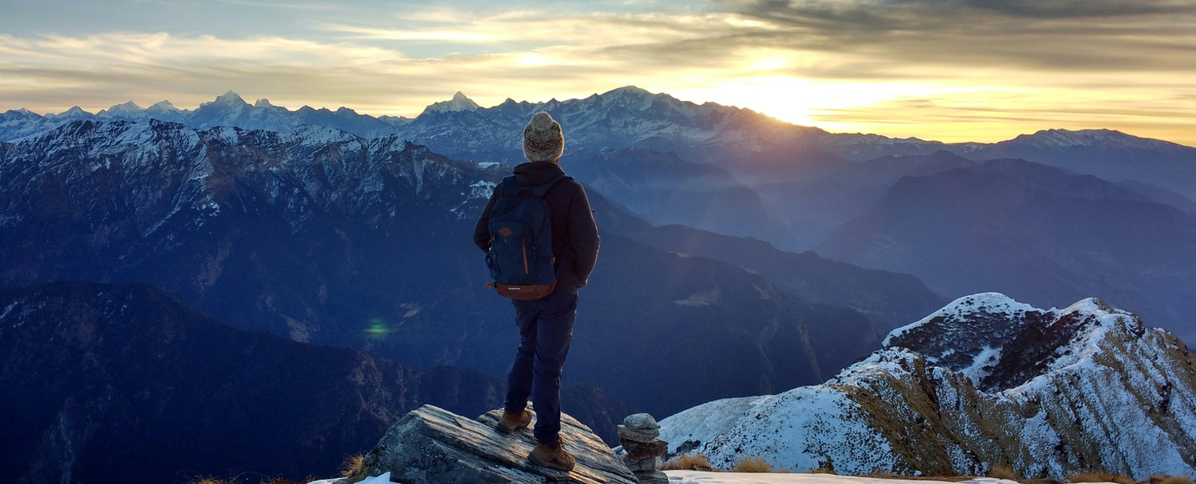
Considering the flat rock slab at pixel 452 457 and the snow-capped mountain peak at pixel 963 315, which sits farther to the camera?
the snow-capped mountain peak at pixel 963 315

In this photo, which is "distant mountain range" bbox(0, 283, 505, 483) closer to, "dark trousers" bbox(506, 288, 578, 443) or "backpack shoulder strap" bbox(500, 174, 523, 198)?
"dark trousers" bbox(506, 288, 578, 443)

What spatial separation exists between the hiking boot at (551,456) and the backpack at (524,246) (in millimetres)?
2343

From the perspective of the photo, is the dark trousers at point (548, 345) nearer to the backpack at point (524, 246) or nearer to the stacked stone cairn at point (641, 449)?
the backpack at point (524, 246)

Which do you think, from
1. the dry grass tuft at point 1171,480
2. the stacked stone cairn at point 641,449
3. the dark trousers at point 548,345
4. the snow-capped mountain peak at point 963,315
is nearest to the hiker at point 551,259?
the dark trousers at point 548,345

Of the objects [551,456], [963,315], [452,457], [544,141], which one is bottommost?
[963,315]

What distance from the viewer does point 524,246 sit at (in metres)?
9.09

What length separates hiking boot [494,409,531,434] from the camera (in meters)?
10.9

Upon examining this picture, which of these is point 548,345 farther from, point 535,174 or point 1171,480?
point 1171,480

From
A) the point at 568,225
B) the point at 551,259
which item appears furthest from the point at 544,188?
the point at 551,259

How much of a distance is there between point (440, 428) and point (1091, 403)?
6363 centimetres

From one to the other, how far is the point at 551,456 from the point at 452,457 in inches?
59.0

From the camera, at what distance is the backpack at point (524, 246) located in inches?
359

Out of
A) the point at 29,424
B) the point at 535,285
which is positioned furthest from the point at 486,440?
the point at 29,424

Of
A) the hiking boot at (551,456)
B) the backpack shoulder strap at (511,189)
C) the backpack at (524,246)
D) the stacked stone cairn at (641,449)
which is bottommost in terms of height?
the stacked stone cairn at (641,449)
